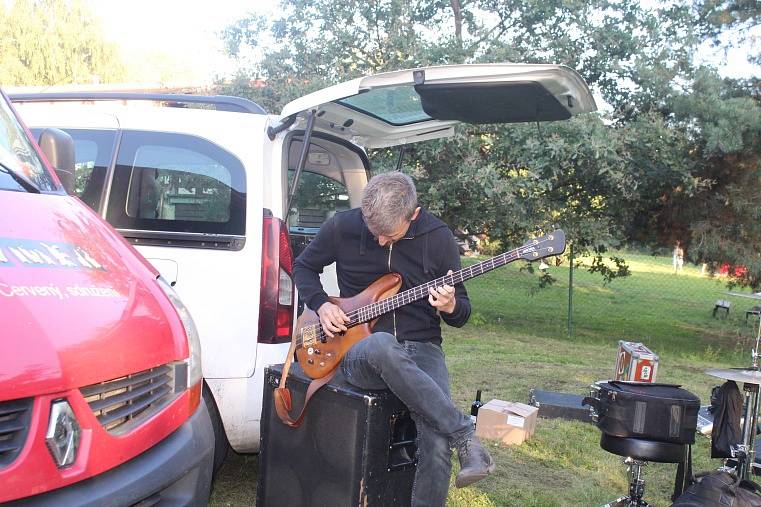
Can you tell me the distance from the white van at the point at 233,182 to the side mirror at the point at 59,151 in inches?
18.7

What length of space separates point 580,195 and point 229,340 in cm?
741

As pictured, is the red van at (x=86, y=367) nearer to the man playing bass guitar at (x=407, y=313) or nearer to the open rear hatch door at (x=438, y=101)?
the man playing bass guitar at (x=407, y=313)

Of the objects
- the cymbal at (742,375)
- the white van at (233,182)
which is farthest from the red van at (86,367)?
the cymbal at (742,375)

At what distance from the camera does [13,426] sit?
5.53 feet

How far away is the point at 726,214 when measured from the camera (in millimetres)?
9875

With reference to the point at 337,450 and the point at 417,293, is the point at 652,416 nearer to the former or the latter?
the point at 417,293

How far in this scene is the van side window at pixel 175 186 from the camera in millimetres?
3434

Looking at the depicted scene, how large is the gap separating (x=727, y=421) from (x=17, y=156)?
3717 mm

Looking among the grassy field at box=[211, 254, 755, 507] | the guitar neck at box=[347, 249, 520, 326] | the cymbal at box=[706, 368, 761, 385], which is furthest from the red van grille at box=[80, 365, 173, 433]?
the cymbal at box=[706, 368, 761, 385]

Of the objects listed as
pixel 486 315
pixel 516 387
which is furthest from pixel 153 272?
pixel 486 315

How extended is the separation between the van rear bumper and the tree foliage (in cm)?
638

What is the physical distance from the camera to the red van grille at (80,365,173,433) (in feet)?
6.44

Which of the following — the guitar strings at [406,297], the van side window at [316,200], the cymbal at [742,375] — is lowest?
the cymbal at [742,375]

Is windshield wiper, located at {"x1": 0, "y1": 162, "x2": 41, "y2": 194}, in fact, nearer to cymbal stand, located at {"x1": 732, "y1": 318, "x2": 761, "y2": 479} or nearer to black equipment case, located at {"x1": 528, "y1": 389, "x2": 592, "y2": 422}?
cymbal stand, located at {"x1": 732, "y1": 318, "x2": 761, "y2": 479}
